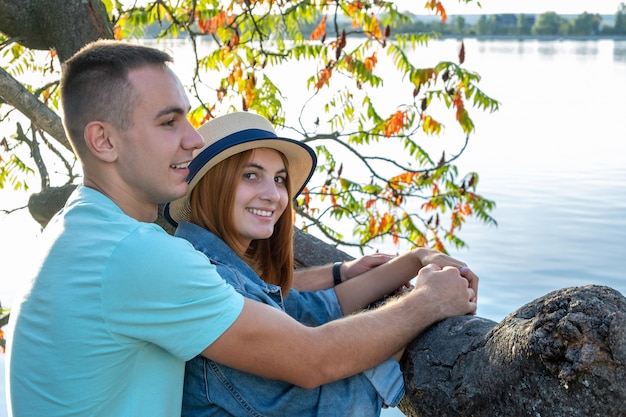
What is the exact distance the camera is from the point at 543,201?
58.0ft

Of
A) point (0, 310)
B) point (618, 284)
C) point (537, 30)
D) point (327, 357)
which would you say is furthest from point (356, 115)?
point (537, 30)

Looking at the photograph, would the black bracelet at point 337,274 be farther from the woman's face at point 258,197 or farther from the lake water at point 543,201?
the lake water at point 543,201

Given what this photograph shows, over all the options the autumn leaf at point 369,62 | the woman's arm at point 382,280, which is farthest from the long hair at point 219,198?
the autumn leaf at point 369,62

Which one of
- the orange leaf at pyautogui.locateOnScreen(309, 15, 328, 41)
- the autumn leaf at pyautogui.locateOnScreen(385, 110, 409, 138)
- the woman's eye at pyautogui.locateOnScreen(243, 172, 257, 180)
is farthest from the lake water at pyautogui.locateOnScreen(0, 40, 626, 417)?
the woman's eye at pyautogui.locateOnScreen(243, 172, 257, 180)

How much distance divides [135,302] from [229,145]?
91 centimetres

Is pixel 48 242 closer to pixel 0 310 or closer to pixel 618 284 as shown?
pixel 0 310

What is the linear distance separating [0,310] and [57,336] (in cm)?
435

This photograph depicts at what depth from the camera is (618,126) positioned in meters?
25.9

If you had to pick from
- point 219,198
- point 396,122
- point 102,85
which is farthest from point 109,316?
point 396,122

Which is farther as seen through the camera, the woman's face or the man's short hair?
the woman's face

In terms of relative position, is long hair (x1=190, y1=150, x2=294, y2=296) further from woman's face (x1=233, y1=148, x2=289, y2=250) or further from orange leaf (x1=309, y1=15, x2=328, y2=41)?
orange leaf (x1=309, y1=15, x2=328, y2=41)

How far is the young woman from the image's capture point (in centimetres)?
272

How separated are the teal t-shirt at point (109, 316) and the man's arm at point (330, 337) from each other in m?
0.08

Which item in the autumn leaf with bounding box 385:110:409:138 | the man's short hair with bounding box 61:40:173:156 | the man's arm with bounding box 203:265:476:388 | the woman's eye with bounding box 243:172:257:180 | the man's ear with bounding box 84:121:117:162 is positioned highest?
the man's short hair with bounding box 61:40:173:156
